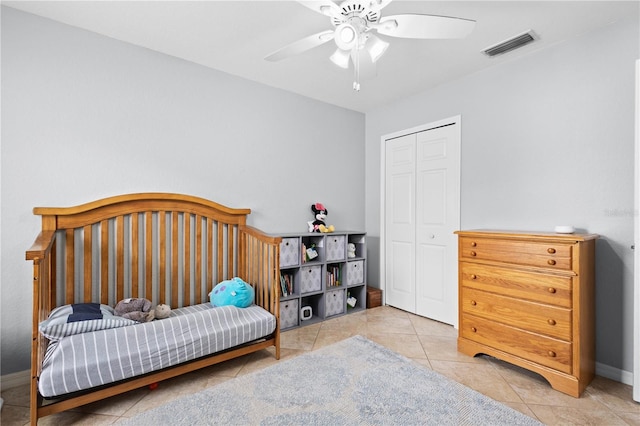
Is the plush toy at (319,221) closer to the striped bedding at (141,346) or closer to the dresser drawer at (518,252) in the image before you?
the striped bedding at (141,346)

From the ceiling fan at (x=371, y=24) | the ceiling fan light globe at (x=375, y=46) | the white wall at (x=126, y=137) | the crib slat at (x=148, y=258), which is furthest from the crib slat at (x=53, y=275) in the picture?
the ceiling fan light globe at (x=375, y=46)

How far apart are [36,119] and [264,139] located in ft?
5.66

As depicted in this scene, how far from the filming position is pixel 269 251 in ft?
7.95

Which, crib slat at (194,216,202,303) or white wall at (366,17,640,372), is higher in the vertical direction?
white wall at (366,17,640,372)

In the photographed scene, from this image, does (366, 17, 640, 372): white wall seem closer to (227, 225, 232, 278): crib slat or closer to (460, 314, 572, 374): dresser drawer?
(460, 314, 572, 374): dresser drawer

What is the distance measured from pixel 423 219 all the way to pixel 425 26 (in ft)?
6.96

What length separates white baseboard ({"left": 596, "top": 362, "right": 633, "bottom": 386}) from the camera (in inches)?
80.3

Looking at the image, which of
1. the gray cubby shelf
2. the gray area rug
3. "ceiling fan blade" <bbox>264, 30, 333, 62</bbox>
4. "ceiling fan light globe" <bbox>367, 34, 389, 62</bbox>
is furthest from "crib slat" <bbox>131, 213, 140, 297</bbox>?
"ceiling fan light globe" <bbox>367, 34, 389, 62</bbox>

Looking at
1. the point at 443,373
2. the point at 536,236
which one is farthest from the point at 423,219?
the point at 443,373

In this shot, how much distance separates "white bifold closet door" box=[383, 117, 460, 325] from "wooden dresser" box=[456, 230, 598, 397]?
67 cm

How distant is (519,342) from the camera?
83.7 inches

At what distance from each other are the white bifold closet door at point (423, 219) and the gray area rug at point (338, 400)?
1.14 metres

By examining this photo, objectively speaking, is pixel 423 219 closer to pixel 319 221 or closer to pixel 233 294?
pixel 319 221

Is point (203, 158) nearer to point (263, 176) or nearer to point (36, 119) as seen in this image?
point (263, 176)
